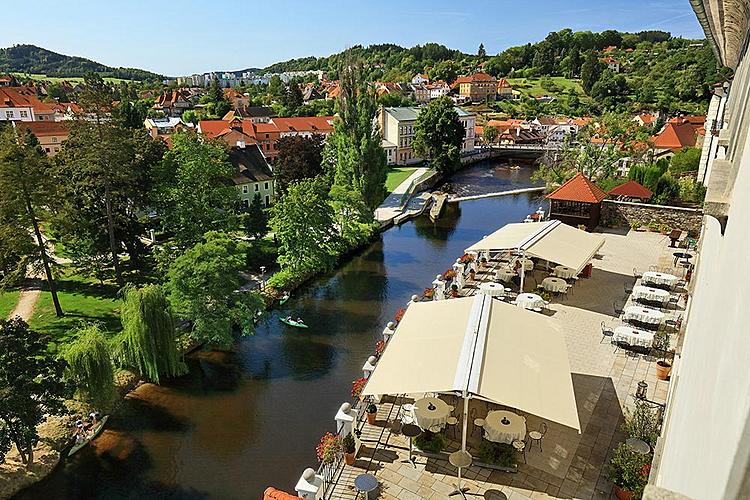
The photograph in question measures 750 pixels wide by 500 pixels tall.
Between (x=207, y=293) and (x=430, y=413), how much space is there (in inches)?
456

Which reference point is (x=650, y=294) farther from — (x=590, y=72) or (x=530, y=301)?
(x=590, y=72)

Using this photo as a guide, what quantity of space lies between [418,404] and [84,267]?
21.2m

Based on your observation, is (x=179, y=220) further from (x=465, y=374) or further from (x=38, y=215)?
(x=465, y=374)

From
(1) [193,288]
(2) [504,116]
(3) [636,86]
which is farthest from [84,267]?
(3) [636,86]

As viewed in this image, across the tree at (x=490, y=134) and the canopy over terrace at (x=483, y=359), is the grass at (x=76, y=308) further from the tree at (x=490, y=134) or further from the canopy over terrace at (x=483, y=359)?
the tree at (x=490, y=134)

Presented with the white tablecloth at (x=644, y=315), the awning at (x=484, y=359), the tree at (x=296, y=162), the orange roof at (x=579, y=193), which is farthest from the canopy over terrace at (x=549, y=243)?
the tree at (x=296, y=162)

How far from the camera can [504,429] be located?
9602 millimetres

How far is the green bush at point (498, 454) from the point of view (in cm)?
946

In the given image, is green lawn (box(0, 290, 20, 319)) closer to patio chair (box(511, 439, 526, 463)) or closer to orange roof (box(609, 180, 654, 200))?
patio chair (box(511, 439, 526, 463))

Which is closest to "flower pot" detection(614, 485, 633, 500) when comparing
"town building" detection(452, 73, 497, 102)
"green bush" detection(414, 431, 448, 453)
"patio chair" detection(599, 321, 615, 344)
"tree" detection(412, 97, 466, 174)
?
"green bush" detection(414, 431, 448, 453)

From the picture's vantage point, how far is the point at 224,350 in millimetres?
19750

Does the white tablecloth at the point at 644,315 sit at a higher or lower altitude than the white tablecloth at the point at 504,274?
lower

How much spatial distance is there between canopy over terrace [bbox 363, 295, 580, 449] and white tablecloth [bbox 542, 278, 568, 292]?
5.47 meters

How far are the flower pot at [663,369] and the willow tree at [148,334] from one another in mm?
14588
